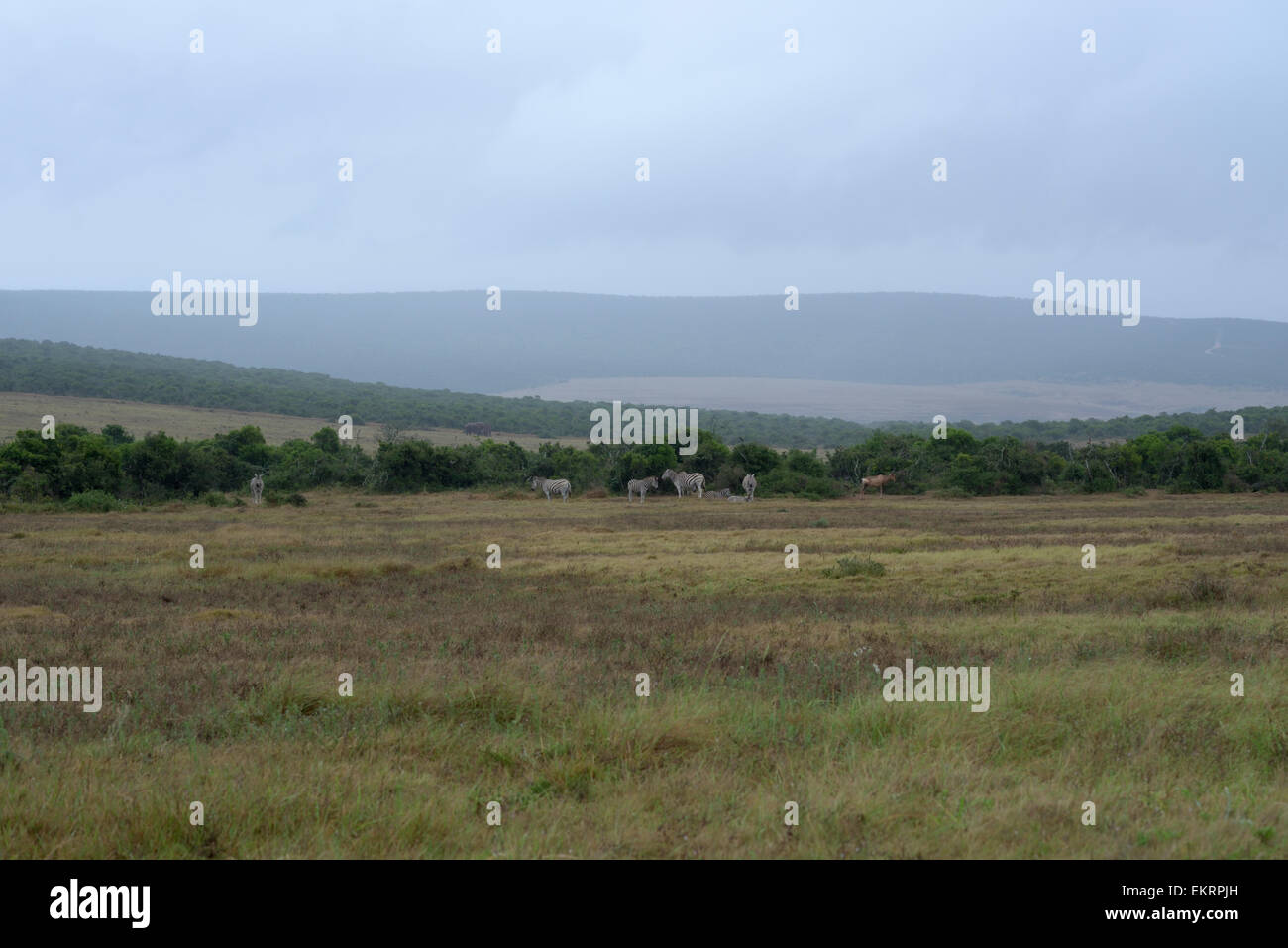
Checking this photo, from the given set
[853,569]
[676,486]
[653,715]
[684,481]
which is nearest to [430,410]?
[676,486]

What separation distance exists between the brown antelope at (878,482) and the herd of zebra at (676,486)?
545 cm

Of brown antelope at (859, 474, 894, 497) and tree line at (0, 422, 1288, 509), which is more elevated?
tree line at (0, 422, 1288, 509)

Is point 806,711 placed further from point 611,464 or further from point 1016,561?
point 611,464

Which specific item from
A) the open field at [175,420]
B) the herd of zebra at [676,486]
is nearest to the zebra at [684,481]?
the herd of zebra at [676,486]

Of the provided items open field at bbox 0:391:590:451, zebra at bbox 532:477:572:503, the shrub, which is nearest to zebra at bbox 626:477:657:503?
zebra at bbox 532:477:572:503

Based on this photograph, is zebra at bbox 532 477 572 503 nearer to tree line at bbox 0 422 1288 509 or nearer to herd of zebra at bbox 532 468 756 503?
herd of zebra at bbox 532 468 756 503

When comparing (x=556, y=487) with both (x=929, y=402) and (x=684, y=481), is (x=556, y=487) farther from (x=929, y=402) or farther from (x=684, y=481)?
(x=929, y=402)

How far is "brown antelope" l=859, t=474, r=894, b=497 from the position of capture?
1806 inches

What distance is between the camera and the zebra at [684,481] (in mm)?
43531

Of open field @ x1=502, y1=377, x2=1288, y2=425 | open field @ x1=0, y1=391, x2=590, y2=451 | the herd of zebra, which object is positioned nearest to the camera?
the herd of zebra

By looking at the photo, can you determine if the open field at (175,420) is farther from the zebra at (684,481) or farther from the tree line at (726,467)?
the zebra at (684,481)

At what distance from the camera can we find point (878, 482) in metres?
45.9
